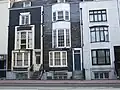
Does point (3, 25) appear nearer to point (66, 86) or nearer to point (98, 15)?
point (98, 15)

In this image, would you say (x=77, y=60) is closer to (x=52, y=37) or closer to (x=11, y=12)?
(x=52, y=37)

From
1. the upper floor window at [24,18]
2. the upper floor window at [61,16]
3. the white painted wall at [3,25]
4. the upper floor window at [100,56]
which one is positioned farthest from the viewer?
the upper floor window at [24,18]

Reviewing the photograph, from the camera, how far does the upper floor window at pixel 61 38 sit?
16.5 m

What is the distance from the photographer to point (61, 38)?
16750mm

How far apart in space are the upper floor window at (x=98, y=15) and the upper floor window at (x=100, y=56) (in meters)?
2.33

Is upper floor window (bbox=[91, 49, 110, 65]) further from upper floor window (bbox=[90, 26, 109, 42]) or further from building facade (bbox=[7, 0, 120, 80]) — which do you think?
upper floor window (bbox=[90, 26, 109, 42])

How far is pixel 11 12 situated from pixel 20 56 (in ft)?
12.6

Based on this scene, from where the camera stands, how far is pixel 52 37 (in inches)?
664

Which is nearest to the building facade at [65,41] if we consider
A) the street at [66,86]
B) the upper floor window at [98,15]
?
the upper floor window at [98,15]

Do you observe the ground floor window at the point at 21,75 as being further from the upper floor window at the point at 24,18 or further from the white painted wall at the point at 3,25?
the upper floor window at the point at 24,18

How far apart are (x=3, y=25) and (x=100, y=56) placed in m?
7.86

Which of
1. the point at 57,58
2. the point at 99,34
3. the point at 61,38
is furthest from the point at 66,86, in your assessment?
the point at 99,34

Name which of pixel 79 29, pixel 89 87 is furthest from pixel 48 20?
pixel 89 87

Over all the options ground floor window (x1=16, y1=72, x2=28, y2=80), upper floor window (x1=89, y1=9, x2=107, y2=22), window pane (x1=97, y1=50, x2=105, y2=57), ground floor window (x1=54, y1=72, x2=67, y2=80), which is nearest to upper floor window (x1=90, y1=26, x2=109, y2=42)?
upper floor window (x1=89, y1=9, x2=107, y2=22)
